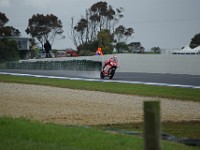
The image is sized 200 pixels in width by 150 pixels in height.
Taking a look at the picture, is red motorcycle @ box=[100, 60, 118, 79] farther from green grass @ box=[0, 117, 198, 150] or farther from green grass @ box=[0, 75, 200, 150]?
green grass @ box=[0, 117, 198, 150]

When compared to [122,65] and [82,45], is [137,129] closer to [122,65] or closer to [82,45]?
[122,65]

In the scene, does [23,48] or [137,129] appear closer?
[137,129]

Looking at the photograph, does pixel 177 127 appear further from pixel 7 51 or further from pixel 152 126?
pixel 7 51

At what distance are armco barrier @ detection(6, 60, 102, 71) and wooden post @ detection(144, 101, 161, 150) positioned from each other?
33.7 metres

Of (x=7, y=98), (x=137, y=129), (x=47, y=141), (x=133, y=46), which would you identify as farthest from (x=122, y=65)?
(x=133, y=46)

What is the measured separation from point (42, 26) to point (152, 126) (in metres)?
89.3

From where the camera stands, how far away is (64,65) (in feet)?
136

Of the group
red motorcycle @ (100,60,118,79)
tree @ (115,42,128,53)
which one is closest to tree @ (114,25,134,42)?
tree @ (115,42,128,53)

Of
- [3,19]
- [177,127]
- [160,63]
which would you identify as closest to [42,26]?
[3,19]

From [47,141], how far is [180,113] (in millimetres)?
7764

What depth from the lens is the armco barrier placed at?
3897cm

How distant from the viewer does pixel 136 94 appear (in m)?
21.8

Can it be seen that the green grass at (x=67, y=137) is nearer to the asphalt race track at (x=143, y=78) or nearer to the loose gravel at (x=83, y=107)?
the loose gravel at (x=83, y=107)

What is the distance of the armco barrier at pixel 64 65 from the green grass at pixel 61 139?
28440 millimetres
